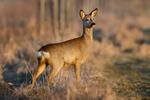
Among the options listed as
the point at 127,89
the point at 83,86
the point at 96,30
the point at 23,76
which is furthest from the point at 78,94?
the point at 96,30

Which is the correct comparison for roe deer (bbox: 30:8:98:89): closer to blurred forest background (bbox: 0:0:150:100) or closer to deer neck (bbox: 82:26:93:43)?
deer neck (bbox: 82:26:93:43)

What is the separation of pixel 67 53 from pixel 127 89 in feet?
6.73

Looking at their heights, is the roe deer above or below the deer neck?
below

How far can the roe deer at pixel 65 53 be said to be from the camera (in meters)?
6.55

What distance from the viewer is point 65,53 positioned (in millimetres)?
6797

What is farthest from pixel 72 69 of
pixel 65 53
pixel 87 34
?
pixel 65 53

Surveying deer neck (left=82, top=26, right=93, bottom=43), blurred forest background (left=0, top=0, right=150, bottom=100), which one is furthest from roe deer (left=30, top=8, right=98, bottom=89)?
blurred forest background (left=0, top=0, right=150, bottom=100)

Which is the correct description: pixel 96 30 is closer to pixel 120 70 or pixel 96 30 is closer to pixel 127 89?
pixel 120 70

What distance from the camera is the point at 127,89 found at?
7.71 metres

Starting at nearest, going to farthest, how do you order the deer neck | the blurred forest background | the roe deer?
the blurred forest background < the roe deer < the deer neck

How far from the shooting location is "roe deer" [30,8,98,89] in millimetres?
6547

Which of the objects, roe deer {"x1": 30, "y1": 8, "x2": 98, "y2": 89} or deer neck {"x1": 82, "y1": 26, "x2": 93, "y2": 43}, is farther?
deer neck {"x1": 82, "y1": 26, "x2": 93, "y2": 43}

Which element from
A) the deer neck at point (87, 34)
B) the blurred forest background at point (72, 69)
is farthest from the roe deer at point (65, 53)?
the blurred forest background at point (72, 69)

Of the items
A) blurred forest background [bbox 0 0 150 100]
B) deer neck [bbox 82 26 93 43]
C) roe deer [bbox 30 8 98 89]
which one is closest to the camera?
blurred forest background [bbox 0 0 150 100]
